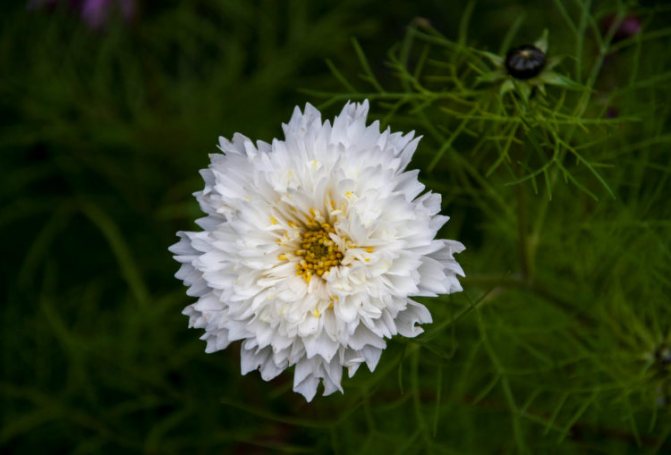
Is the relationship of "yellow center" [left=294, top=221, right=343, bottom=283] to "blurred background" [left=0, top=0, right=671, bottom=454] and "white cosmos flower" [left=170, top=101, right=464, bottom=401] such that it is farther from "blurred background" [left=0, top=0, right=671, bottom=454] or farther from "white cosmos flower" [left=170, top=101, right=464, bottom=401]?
"blurred background" [left=0, top=0, right=671, bottom=454]

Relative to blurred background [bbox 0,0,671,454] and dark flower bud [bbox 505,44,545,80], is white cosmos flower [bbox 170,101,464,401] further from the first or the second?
blurred background [bbox 0,0,671,454]

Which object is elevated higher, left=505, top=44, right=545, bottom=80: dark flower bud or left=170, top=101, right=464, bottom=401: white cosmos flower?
left=505, top=44, right=545, bottom=80: dark flower bud

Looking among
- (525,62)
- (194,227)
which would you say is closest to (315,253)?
(525,62)

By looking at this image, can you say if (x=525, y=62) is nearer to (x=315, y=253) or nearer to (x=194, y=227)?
(x=315, y=253)

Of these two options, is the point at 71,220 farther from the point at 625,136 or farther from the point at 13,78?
the point at 625,136

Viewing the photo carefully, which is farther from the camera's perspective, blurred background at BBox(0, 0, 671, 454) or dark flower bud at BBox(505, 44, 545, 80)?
blurred background at BBox(0, 0, 671, 454)

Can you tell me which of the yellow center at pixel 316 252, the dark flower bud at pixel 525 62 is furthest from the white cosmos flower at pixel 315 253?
the dark flower bud at pixel 525 62

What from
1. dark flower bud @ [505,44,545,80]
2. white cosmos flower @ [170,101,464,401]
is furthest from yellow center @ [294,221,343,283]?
dark flower bud @ [505,44,545,80]
